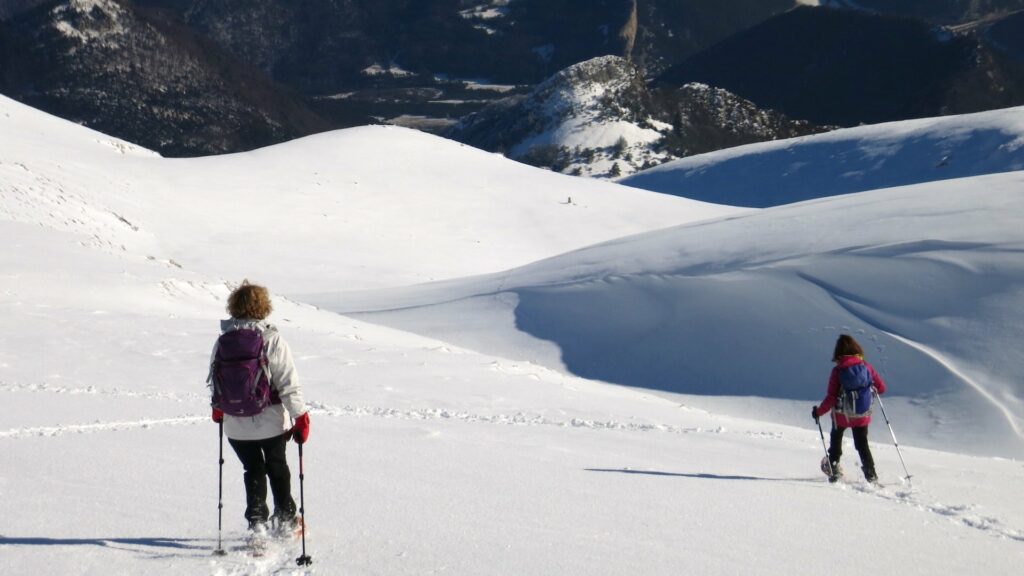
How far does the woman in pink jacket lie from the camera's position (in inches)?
313

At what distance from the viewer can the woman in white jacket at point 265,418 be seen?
508 cm

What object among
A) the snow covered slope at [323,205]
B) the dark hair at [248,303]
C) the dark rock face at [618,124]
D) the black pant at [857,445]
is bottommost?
the black pant at [857,445]

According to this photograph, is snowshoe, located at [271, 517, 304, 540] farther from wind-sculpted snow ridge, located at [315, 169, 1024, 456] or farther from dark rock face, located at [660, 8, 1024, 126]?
dark rock face, located at [660, 8, 1024, 126]

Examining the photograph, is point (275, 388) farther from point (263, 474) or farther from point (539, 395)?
point (539, 395)

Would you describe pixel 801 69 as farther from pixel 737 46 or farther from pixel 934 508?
pixel 934 508

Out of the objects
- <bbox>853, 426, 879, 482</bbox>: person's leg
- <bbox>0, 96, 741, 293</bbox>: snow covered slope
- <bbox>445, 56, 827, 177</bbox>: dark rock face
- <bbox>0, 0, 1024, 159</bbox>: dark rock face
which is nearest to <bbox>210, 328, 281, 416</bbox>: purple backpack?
<bbox>853, 426, 879, 482</bbox>: person's leg

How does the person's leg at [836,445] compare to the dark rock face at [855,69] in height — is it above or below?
below

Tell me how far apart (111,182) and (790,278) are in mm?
22768

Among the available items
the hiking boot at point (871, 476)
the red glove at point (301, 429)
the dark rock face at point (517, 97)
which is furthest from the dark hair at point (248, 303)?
the dark rock face at point (517, 97)

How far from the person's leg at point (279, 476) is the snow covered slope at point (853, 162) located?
138 feet

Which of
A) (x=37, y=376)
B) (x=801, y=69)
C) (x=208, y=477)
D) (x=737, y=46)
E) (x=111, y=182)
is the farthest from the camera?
(x=737, y=46)

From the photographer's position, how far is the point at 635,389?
15188 mm

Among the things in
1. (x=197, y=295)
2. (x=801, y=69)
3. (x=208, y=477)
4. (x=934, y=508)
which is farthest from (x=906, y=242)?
(x=801, y=69)

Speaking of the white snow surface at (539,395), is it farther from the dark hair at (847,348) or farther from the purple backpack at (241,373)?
the dark hair at (847,348)
